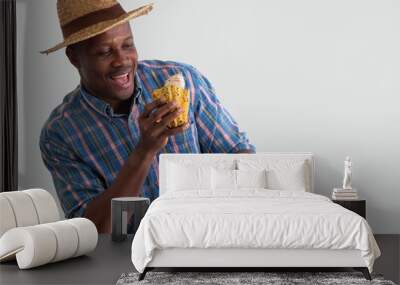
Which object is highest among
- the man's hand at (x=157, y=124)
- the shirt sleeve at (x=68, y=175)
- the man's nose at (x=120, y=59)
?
the man's nose at (x=120, y=59)

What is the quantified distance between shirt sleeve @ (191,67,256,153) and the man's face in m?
0.67

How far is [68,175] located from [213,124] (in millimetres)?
1499

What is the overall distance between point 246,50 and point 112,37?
1.31 metres

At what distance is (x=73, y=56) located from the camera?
722 centimetres

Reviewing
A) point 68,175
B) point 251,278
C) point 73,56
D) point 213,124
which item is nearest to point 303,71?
point 213,124

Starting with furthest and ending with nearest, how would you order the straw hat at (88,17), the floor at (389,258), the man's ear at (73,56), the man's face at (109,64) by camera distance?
1. the man's ear at (73,56)
2. the man's face at (109,64)
3. the straw hat at (88,17)
4. the floor at (389,258)

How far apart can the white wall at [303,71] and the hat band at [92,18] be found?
227 mm

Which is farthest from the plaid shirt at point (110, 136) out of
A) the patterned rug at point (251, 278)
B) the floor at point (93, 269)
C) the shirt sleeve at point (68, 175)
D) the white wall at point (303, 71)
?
the patterned rug at point (251, 278)

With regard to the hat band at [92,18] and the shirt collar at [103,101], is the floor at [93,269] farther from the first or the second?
the hat band at [92,18]

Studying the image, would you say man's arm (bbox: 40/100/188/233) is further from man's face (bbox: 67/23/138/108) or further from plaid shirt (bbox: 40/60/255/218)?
man's face (bbox: 67/23/138/108)

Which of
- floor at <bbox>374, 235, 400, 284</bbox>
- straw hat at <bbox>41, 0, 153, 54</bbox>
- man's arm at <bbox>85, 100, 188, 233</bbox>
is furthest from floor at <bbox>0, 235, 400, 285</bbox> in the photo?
straw hat at <bbox>41, 0, 153, 54</bbox>

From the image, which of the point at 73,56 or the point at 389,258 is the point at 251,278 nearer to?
the point at 389,258

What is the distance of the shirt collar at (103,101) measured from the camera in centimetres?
706

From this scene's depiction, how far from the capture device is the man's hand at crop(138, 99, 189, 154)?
706 centimetres
